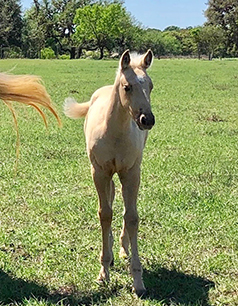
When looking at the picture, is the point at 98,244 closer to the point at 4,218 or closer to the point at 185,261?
the point at 185,261

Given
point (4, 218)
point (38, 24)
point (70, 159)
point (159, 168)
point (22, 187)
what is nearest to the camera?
point (4, 218)

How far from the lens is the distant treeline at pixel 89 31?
53.1 m

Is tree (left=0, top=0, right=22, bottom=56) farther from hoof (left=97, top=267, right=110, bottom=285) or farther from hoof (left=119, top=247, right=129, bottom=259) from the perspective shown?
hoof (left=97, top=267, right=110, bottom=285)

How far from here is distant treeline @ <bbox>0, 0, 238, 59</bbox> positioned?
174 feet

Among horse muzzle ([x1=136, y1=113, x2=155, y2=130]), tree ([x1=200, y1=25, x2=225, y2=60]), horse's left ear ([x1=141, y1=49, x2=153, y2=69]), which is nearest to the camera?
horse muzzle ([x1=136, y1=113, x2=155, y2=130])

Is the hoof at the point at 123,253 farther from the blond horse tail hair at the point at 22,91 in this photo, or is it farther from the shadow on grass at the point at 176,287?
the blond horse tail hair at the point at 22,91

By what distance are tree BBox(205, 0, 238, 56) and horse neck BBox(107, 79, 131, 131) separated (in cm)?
5941

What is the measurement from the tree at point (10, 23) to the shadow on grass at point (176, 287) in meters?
49.4

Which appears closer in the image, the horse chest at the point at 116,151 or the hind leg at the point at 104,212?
the horse chest at the point at 116,151

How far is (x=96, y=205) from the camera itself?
5000 mm

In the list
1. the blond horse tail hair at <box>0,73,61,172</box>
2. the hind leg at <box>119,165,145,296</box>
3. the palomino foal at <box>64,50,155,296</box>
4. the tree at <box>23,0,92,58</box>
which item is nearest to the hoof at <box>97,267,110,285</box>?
the palomino foal at <box>64,50,155,296</box>

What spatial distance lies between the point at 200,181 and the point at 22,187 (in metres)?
2.07

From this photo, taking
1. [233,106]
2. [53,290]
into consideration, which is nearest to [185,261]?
[53,290]

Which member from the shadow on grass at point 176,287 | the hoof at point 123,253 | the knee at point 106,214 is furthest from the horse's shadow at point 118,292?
the knee at point 106,214
